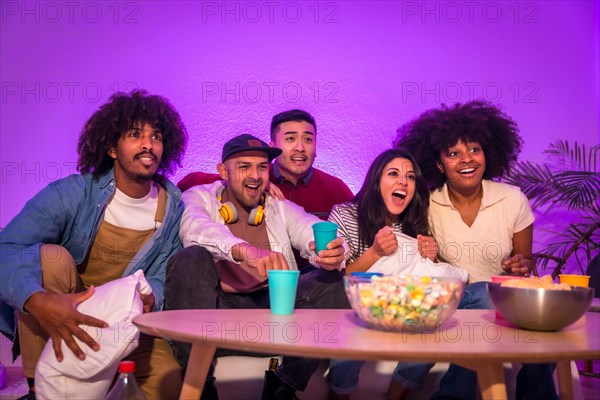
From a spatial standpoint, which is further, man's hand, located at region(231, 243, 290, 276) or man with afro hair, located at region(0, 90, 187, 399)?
man's hand, located at region(231, 243, 290, 276)

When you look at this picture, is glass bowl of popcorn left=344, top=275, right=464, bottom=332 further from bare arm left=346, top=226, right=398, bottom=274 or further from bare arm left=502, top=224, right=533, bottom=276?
bare arm left=502, top=224, right=533, bottom=276

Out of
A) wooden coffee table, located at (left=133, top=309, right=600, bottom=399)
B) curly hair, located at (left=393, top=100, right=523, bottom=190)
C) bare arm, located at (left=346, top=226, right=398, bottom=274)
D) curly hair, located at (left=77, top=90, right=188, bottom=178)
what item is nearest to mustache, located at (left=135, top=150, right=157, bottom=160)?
curly hair, located at (left=77, top=90, right=188, bottom=178)

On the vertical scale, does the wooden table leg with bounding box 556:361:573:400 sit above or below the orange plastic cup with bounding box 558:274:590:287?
below

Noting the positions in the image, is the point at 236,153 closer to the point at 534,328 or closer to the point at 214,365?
the point at 214,365

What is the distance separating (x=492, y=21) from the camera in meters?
5.17

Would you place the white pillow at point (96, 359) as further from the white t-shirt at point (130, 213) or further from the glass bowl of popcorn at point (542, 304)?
the glass bowl of popcorn at point (542, 304)

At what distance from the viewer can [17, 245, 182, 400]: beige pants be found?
2629 mm

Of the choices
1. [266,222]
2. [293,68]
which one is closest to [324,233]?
[266,222]

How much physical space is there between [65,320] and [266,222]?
4.04 ft

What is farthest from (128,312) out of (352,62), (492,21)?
(492,21)

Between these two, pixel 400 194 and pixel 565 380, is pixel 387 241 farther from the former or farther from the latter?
pixel 565 380

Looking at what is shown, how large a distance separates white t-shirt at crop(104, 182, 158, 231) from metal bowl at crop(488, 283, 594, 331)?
177 cm

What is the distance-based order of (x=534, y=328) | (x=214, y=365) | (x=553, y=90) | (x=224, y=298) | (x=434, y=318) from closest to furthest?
1. (x=434, y=318)
2. (x=534, y=328)
3. (x=214, y=365)
4. (x=224, y=298)
5. (x=553, y=90)

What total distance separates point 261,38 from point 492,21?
5.92ft
